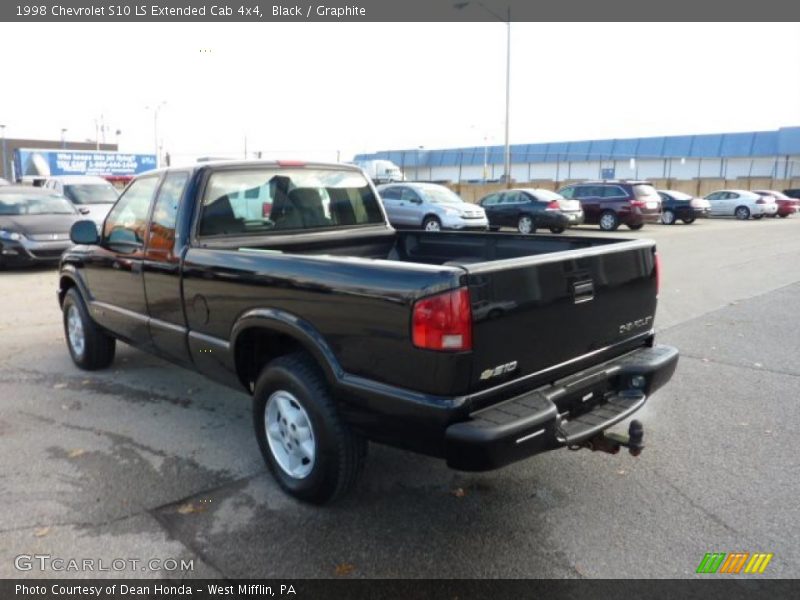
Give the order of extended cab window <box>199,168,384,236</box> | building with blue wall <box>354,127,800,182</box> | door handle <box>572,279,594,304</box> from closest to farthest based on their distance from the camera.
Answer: door handle <box>572,279,594,304</box>, extended cab window <box>199,168,384,236</box>, building with blue wall <box>354,127,800,182</box>

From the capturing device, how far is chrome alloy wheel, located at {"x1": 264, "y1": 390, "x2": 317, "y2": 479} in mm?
3469

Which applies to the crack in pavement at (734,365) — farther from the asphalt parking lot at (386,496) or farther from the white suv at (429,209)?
the white suv at (429,209)

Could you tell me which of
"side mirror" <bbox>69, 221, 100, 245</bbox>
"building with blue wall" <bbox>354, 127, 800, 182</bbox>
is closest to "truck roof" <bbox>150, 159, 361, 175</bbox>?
"side mirror" <bbox>69, 221, 100, 245</bbox>

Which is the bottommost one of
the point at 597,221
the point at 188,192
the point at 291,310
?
the point at 597,221

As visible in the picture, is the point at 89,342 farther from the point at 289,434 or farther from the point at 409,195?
the point at 409,195

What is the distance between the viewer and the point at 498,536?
321 cm

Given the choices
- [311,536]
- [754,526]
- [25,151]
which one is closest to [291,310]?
[311,536]

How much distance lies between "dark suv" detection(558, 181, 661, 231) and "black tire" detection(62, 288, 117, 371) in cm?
1944

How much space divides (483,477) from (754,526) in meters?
1.41

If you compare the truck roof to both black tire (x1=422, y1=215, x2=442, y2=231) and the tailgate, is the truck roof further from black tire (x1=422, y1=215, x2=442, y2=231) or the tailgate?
black tire (x1=422, y1=215, x2=442, y2=231)

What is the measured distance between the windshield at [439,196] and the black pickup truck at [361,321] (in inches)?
563

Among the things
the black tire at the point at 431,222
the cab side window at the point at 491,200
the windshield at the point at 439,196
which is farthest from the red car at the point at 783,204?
the black tire at the point at 431,222

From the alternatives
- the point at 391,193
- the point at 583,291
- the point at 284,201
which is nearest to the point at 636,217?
the point at 391,193

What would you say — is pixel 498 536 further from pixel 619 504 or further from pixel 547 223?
pixel 547 223
